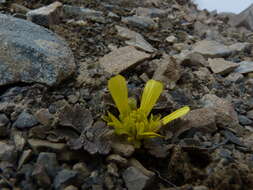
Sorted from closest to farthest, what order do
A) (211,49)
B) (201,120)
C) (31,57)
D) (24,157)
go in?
(24,157)
(201,120)
(31,57)
(211,49)

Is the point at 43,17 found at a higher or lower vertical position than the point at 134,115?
lower

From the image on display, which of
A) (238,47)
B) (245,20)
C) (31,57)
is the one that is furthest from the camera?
(245,20)

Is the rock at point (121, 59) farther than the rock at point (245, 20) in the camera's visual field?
No

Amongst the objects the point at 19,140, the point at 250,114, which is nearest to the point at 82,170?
the point at 19,140

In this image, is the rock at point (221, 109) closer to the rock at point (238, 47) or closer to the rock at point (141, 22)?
the rock at point (238, 47)

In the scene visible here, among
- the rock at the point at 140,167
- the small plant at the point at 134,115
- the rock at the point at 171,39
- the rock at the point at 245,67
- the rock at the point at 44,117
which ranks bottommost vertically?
the rock at the point at 171,39

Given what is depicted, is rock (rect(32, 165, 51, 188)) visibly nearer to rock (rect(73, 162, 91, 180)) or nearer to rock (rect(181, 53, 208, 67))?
rock (rect(73, 162, 91, 180))

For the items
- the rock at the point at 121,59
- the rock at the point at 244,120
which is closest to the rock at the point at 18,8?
the rock at the point at 121,59

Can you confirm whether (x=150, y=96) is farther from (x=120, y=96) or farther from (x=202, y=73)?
(x=202, y=73)
